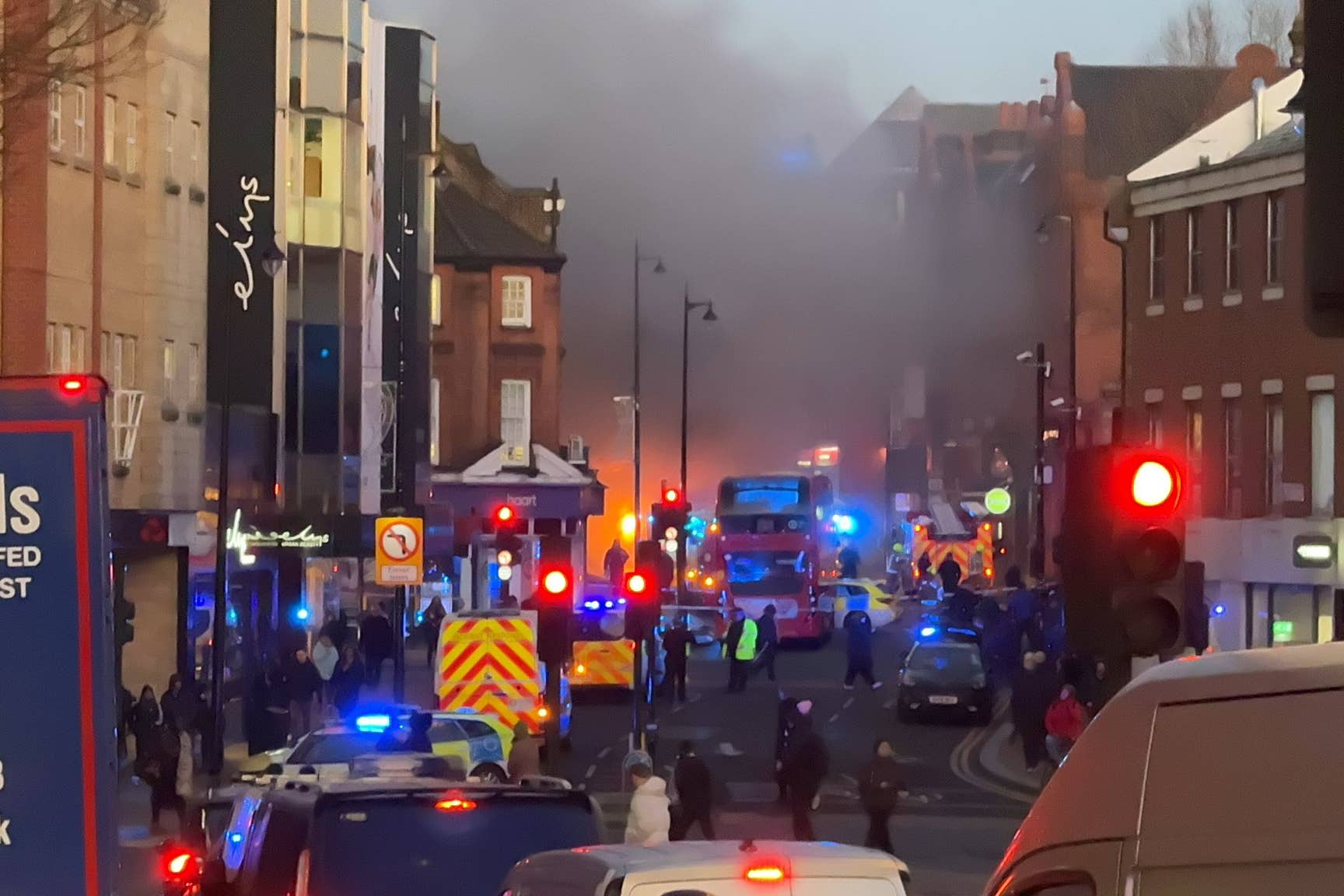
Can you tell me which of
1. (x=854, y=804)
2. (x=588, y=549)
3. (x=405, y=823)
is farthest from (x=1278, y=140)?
(x=588, y=549)

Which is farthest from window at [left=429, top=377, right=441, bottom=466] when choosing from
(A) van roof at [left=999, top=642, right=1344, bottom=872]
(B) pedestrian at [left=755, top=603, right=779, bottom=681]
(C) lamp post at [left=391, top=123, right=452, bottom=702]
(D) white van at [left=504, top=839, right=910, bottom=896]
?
(A) van roof at [left=999, top=642, right=1344, bottom=872]

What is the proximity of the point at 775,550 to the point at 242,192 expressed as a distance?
79.7 feet

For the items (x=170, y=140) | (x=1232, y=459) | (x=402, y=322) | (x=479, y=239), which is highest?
(x=479, y=239)

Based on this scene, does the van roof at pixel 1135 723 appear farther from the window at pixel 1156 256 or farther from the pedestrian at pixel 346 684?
the window at pixel 1156 256

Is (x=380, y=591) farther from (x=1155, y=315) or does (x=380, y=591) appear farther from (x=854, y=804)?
(x=854, y=804)

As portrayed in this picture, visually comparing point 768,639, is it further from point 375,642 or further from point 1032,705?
point 1032,705

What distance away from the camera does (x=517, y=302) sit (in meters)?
82.4

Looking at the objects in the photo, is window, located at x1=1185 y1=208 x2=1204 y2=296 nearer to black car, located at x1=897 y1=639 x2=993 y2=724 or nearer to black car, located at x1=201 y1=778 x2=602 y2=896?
black car, located at x1=897 y1=639 x2=993 y2=724

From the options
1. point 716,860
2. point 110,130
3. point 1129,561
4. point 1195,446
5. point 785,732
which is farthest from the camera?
point 1195,446

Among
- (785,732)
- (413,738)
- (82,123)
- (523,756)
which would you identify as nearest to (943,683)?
(785,732)

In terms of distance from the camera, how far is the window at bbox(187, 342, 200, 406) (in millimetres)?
41312

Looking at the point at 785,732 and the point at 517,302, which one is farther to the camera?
the point at 517,302

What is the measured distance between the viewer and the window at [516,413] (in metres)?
81.8

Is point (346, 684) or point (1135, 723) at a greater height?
A: point (1135, 723)
